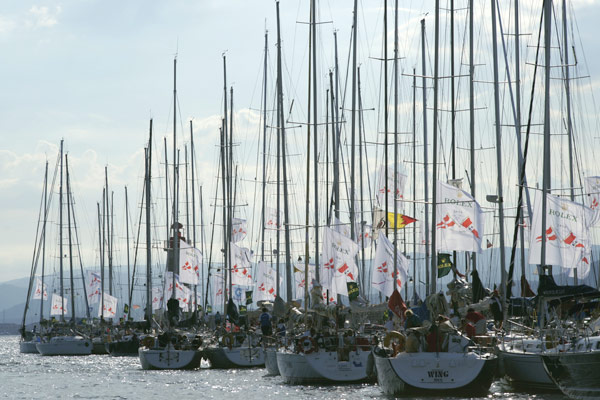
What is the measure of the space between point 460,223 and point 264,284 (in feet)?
87.6

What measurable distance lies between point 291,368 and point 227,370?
14300 mm

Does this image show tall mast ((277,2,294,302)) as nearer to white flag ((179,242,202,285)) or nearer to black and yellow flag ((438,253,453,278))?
black and yellow flag ((438,253,453,278))

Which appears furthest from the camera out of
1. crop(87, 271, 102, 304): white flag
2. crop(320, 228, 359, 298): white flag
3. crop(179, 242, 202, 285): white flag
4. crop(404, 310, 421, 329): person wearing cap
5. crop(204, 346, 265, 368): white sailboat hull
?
crop(87, 271, 102, 304): white flag

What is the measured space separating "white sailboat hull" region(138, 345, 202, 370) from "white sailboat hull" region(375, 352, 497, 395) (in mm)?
23679

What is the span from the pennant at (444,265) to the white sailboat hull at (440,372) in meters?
14.8

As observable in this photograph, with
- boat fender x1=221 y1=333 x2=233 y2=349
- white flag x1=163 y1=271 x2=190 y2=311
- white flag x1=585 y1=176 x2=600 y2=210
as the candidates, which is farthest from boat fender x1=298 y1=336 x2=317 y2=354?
white flag x1=163 y1=271 x2=190 y2=311

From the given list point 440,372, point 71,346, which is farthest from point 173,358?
point 71,346

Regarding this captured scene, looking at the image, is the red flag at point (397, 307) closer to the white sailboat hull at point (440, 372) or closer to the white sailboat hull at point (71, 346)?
the white sailboat hull at point (440, 372)

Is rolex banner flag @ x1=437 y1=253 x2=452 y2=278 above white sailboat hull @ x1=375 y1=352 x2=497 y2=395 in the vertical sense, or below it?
above

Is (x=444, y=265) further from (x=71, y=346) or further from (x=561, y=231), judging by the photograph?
(x=71, y=346)

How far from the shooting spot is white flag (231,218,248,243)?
247ft

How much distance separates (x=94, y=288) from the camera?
3634 inches

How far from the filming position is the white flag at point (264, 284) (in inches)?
2495

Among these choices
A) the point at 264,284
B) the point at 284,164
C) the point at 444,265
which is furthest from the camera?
the point at 264,284
